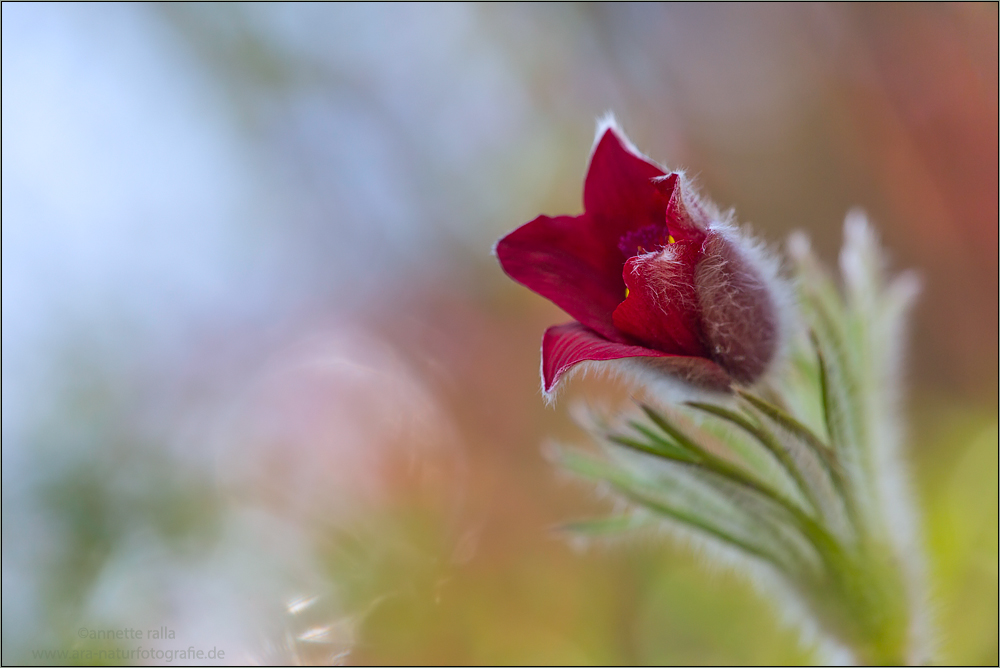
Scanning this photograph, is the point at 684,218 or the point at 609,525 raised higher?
the point at 684,218

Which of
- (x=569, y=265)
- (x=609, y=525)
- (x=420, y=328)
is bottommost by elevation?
(x=609, y=525)

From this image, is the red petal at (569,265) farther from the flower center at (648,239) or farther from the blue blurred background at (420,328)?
the blue blurred background at (420,328)

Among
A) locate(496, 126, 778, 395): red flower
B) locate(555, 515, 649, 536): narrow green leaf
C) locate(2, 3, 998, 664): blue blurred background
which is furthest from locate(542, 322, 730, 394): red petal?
locate(2, 3, 998, 664): blue blurred background

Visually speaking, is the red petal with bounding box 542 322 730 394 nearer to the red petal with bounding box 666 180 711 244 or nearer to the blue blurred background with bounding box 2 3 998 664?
the red petal with bounding box 666 180 711 244

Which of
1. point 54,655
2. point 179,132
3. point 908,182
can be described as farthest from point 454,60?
point 54,655

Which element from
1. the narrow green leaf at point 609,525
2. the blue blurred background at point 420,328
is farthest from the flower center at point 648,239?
the blue blurred background at point 420,328

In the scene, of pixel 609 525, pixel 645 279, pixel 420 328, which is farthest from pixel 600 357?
pixel 420 328

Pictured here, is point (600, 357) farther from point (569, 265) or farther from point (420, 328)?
point (420, 328)
